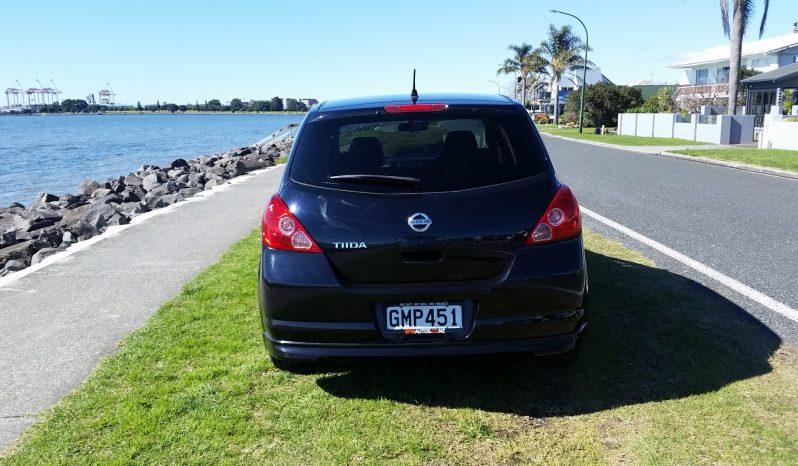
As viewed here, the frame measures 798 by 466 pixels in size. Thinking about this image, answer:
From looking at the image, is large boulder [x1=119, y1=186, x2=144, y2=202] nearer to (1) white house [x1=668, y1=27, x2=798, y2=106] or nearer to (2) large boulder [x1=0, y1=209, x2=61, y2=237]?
(2) large boulder [x1=0, y1=209, x2=61, y2=237]

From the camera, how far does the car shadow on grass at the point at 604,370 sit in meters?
3.78

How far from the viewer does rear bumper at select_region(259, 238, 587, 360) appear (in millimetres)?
3504

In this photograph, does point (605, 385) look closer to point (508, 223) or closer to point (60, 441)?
point (508, 223)

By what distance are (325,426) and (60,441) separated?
52.0 inches

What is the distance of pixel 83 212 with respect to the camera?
48.3 feet

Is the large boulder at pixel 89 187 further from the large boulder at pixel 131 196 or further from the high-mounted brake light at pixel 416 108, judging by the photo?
the high-mounted brake light at pixel 416 108

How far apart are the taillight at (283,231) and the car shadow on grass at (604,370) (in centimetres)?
89

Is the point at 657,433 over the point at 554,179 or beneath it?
beneath

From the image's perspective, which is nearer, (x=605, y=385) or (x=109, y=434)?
(x=109, y=434)

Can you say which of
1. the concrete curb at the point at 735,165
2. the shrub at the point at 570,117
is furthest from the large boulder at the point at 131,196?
the shrub at the point at 570,117

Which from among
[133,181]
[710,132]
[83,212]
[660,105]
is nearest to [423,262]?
[83,212]

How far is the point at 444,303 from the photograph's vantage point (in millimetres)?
3520

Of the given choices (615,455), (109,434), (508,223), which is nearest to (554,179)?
(508,223)

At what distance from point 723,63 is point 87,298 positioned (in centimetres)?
7303
